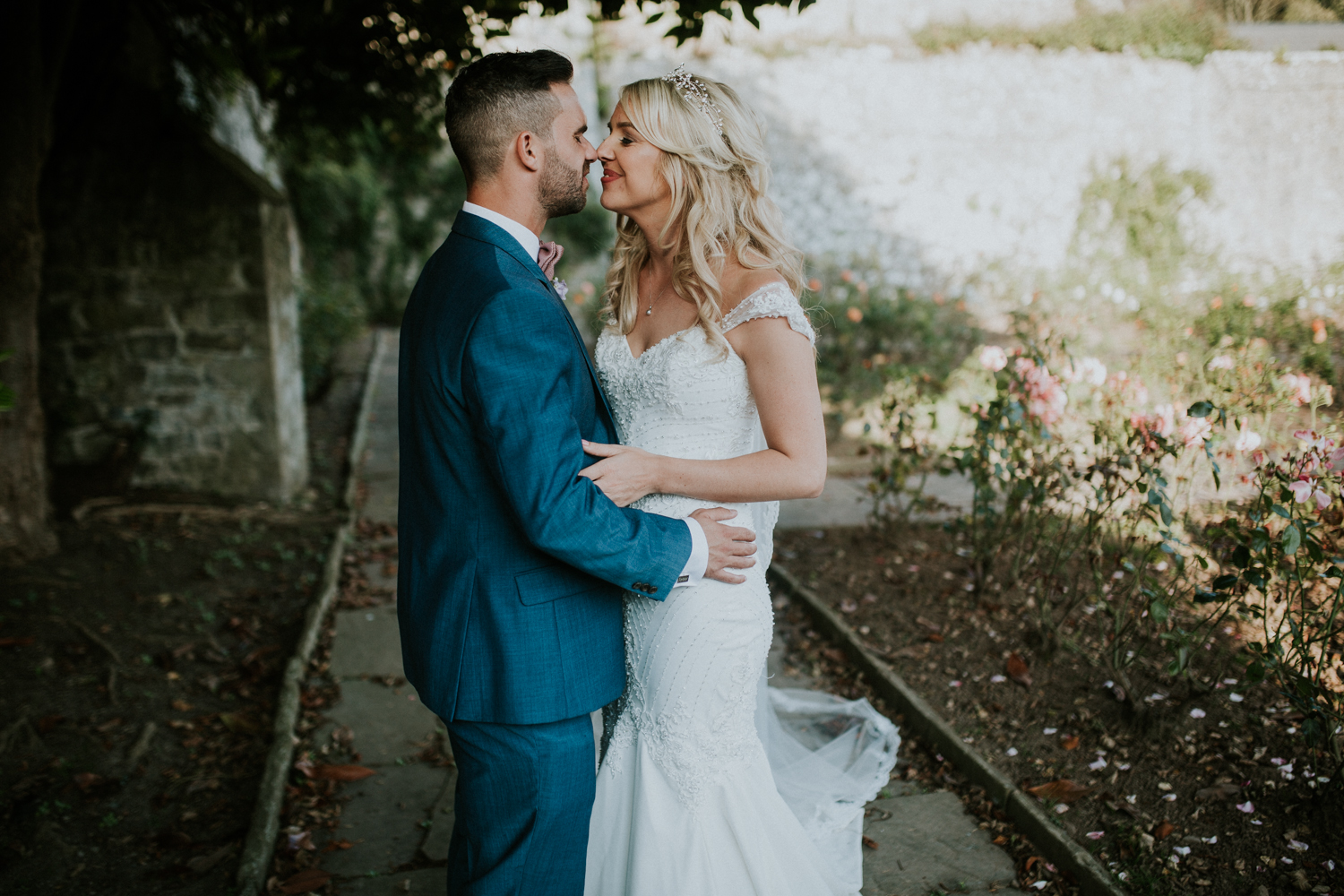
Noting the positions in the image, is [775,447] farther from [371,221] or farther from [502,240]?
[371,221]

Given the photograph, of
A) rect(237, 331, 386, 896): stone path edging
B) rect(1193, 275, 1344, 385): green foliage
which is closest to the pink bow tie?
rect(237, 331, 386, 896): stone path edging

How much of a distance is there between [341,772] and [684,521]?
87.9 inches

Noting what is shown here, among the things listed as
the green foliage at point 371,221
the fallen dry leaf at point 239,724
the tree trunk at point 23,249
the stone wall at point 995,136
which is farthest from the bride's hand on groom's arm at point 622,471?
the stone wall at point 995,136

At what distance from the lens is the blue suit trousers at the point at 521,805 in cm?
186

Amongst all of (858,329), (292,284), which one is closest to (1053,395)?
(858,329)

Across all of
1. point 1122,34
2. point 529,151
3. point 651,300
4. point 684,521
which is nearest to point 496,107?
point 529,151

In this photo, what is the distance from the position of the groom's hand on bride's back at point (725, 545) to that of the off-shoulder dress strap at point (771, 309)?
18.8 inches

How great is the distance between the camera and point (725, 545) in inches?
81.1

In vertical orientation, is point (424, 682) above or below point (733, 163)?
below

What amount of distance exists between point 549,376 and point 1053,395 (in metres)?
2.96

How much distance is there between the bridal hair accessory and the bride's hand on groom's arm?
933 millimetres

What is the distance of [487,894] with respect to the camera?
1854 millimetres

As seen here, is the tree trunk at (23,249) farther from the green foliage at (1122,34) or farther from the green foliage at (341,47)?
the green foliage at (1122,34)

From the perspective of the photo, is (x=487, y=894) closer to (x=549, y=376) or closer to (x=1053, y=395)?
(x=549, y=376)
